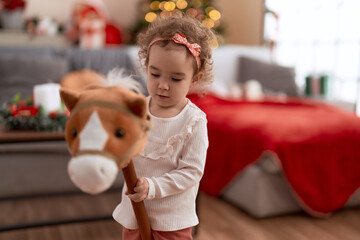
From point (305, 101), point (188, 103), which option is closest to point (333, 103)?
point (305, 101)

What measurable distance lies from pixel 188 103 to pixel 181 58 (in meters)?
0.11

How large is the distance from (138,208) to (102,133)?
0.21 metres

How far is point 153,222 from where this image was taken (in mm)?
771

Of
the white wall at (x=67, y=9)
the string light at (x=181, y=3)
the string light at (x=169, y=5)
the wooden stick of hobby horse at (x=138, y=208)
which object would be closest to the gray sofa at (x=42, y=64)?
the string light at (x=169, y=5)

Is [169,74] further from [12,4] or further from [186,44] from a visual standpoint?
[12,4]

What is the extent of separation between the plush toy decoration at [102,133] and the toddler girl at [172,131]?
0.39 ft

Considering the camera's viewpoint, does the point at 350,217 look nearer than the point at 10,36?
Yes

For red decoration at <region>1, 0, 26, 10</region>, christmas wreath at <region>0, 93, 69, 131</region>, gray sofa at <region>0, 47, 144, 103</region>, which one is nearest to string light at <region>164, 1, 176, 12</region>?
gray sofa at <region>0, 47, 144, 103</region>

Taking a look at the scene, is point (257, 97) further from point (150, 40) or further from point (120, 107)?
point (120, 107)

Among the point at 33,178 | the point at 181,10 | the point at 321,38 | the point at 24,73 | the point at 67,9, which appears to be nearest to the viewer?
the point at 33,178

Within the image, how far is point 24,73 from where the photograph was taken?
8.96ft

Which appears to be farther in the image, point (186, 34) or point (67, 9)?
point (67, 9)

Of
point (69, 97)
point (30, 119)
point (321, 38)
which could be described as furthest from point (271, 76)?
point (69, 97)

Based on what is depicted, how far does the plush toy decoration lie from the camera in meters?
0.53
